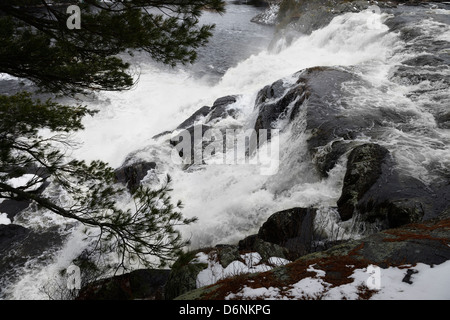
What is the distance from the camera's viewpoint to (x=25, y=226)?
25.7 feet

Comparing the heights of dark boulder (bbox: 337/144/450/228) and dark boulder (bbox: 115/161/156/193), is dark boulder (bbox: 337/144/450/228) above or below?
above

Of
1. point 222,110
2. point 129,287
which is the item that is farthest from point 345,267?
point 222,110

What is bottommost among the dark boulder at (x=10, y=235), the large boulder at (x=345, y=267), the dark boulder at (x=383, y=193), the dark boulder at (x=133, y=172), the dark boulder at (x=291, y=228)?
the dark boulder at (x=10, y=235)

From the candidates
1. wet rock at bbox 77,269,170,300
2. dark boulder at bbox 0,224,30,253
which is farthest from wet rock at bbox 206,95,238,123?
wet rock at bbox 77,269,170,300

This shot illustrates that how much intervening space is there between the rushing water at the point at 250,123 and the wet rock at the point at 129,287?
1.85 metres

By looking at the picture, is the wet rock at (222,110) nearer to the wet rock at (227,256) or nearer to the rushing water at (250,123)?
the rushing water at (250,123)

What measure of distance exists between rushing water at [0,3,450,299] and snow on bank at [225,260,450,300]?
2.78 m

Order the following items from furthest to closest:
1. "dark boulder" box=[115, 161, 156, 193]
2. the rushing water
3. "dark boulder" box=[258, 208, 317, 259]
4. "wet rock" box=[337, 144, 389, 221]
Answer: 1. "dark boulder" box=[115, 161, 156, 193]
2. the rushing water
3. "wet rock" box=[337, 144, 389, 221]
4. "dark boulder" box=[258, 208, 317, 259]

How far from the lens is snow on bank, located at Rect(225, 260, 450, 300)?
2330mm

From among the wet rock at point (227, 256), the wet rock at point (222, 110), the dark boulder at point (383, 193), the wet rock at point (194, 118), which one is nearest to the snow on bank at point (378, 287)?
the wet rock at point (227, 256)

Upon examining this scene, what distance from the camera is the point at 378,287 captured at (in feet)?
8.04

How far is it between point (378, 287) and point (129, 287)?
171 inches

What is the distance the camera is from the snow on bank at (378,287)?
7.64 feet

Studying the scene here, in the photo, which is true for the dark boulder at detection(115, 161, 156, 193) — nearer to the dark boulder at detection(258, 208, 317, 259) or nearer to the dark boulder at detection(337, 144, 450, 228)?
the dark boulder at detection(258, 208, 317, 259)
